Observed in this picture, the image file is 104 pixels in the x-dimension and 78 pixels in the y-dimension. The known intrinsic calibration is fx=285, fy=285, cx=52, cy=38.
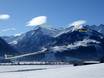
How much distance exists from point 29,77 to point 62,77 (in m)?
2.99

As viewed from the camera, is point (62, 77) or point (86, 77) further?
point (62, 77)

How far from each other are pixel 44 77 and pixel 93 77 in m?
4.33

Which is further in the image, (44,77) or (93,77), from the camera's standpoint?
(44,77)

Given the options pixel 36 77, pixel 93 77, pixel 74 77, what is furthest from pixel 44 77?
pixel 93 77

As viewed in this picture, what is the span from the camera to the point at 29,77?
66.4 ft

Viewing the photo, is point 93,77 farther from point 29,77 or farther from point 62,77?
point 29,77

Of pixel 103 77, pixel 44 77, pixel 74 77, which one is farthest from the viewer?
pixel 44 77

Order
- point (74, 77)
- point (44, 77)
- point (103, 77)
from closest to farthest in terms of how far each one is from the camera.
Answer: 1. point (103, 77)
2. point (74, 77)
3. point (44, 77)

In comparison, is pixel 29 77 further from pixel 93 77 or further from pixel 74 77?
pixel 93 77

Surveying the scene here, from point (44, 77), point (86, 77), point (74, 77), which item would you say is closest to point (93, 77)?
point (86, 77)

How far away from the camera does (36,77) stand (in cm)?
1988

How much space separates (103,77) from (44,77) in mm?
4942

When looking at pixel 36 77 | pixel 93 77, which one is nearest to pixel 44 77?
pixel 36 77

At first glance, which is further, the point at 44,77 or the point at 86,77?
the point at 44,77
